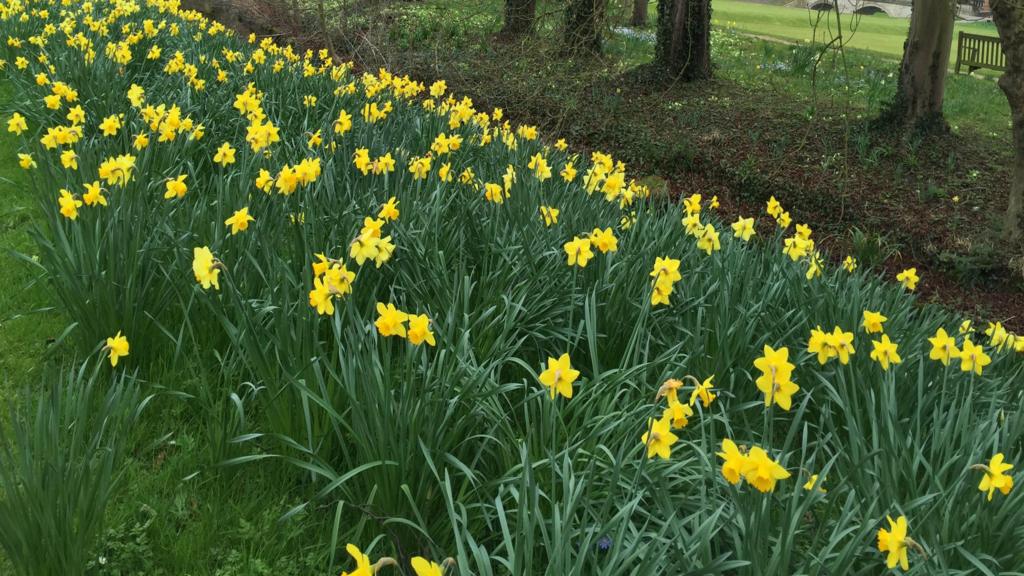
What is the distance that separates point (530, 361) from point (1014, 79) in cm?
431

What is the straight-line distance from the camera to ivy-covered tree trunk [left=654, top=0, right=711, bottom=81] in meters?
→ 9.00

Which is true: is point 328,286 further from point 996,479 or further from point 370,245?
point 996,479

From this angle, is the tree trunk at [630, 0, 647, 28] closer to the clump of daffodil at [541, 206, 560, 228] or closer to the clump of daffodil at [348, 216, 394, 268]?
the clump of daffodil at [541, 206, 560, 228]

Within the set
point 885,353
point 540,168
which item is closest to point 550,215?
point 540,168

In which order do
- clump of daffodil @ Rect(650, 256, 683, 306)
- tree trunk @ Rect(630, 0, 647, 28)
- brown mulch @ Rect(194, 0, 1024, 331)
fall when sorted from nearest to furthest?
clump of daffodil @ Rect(650, 256, 683, 306), brown mulch @ Rect(194, 0, 1024, 331), tree trunk @ Rect(630, 0, 647, 28)

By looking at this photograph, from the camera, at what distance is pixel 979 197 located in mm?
6254

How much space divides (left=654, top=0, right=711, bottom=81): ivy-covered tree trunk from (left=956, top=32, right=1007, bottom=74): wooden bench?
6.89m

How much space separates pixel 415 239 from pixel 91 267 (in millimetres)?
984

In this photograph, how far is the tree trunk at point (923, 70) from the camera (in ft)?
23.5

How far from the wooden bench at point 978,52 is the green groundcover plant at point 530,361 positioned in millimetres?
12783

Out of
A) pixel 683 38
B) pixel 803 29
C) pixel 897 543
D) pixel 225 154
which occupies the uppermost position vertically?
pixel 803 29

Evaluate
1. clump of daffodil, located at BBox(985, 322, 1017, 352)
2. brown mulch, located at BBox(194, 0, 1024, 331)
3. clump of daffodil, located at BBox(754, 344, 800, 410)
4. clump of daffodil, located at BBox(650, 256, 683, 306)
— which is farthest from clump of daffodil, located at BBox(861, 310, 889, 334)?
brown mulch, located at BBox(194, 0, 1024, 331)

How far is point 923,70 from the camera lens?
7.30 m

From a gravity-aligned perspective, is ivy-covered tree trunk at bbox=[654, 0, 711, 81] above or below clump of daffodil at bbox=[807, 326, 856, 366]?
above
